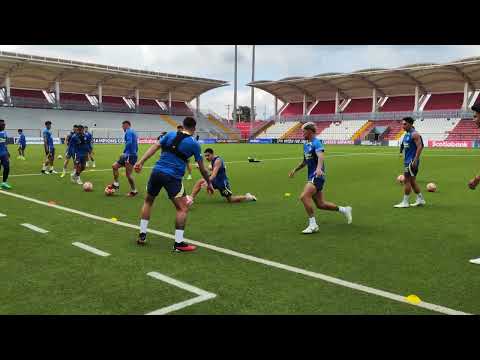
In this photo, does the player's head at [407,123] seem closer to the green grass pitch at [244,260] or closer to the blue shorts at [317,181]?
the green grass pitch at [244,260]

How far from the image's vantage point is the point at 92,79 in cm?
6650

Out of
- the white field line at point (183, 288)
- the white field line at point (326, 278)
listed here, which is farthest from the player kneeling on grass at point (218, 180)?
the white field line at point (183, 288)

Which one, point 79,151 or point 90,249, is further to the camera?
point 79,151

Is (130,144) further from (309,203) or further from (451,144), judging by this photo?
(451,144)

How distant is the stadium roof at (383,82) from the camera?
57853 millimetres

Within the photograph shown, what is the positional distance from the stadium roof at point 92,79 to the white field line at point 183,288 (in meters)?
57.8

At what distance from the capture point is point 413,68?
5878cm

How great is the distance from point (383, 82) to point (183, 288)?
69.2 meters

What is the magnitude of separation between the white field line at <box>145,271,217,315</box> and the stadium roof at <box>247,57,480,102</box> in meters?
59.3

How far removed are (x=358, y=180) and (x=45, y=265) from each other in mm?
13041

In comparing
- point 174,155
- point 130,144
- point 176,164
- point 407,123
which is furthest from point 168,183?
point 407,123

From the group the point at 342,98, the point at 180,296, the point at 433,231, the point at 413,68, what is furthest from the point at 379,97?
the point at 180,296

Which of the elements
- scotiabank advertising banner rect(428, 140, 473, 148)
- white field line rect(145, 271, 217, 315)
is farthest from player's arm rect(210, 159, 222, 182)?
scotiabank advertising banner rect(428, 140, 473, 148)

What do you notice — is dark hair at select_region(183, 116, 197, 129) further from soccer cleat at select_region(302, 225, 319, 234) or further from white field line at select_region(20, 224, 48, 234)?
white field line at select_region(20, 224, 48, 234)
